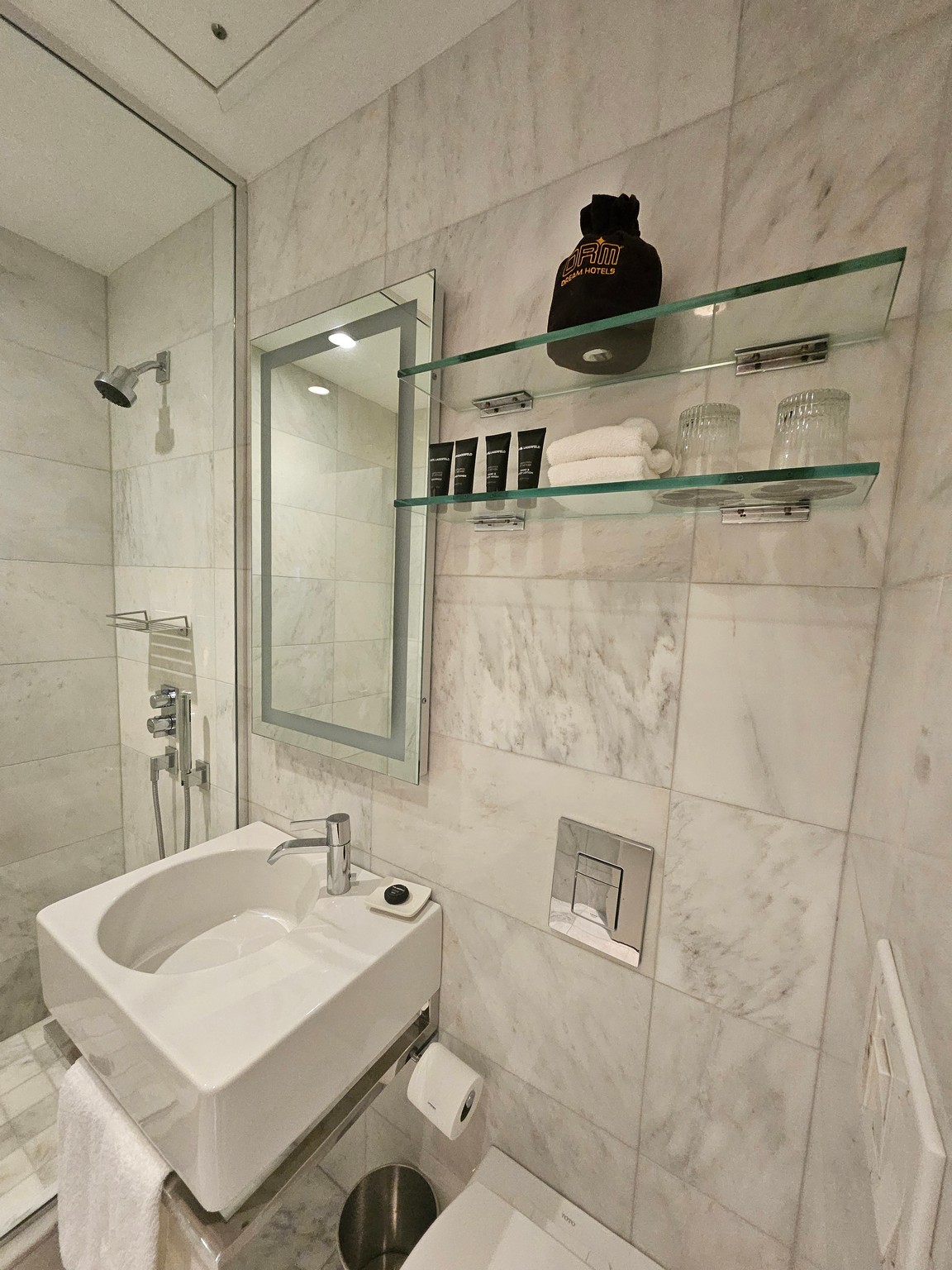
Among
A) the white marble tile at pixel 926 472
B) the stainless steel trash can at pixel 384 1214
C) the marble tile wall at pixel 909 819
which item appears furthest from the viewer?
the stainless steel trash can at pixel 384 1214

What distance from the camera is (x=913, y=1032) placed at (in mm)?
322

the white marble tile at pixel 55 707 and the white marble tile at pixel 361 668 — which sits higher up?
the white marble tile at pixel 361 668

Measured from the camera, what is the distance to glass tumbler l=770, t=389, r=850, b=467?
0.55m

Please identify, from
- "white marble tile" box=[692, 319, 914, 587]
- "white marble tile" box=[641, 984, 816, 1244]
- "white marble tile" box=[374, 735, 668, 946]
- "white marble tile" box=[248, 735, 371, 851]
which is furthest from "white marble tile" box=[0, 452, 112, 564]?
"white marble tile" box=[641, 984, 816, 1244]

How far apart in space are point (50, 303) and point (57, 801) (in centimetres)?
147

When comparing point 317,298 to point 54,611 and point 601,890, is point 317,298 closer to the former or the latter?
point 54,611

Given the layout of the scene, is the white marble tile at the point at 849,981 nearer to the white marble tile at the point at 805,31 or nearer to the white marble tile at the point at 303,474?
the white marble tile at the point at 805,31

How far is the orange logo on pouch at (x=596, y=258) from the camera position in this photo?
0.64 meters

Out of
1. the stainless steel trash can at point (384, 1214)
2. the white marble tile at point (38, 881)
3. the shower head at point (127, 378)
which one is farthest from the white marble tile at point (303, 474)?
the stainless steel trash can at point (384, 1214)

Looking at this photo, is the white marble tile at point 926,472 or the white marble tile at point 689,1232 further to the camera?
the white marble tile at point 689,1232

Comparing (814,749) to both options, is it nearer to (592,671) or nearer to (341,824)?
(592,671)

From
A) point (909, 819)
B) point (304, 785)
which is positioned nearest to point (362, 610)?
point (304, 785)

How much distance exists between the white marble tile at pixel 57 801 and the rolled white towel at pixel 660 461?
183 centimetres

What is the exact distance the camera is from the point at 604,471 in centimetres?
64
